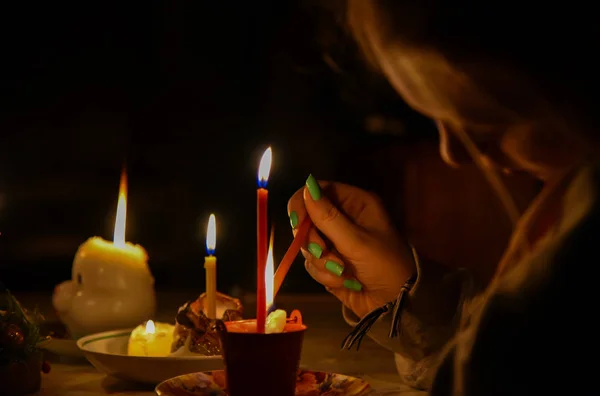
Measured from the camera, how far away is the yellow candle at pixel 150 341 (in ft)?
3.06

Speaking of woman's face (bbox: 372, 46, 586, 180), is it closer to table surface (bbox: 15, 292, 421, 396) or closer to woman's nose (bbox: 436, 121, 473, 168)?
woman's nose (bbox: 436, 121, 473, 168)

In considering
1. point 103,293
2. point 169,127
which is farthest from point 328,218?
point 169,127

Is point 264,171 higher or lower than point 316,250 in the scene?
higher

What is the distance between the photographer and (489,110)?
0.59m

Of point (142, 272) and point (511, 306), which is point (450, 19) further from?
point (142, 272)

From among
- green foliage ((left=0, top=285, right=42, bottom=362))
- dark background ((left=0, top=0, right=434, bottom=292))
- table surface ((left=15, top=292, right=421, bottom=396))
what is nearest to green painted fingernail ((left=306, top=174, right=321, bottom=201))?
table surface ((left=15, top=292, right=421, bottom=396))

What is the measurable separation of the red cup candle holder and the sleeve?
0.86 ft

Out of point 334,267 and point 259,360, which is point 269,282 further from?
point 334,267

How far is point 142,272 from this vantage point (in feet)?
3.65

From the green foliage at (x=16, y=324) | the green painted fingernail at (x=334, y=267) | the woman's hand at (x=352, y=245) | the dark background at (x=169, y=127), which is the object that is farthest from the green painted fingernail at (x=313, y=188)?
the dark background at (x=169, y=127)

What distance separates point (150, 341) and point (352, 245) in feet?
0.93

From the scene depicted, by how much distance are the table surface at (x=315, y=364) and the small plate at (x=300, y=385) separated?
0.10 m

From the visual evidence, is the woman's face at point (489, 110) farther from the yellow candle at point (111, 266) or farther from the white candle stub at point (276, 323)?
the yellow candle at point (111, 266)

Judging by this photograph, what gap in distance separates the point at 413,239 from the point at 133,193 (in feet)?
3.24
